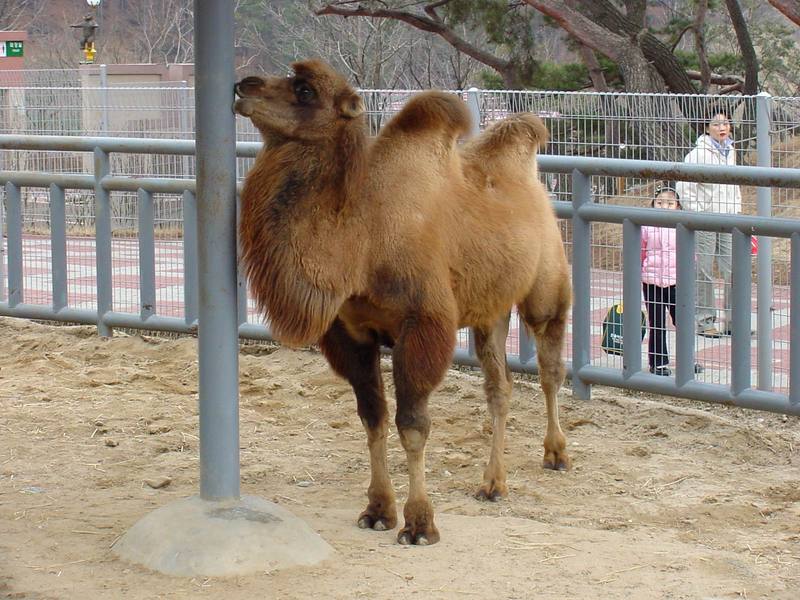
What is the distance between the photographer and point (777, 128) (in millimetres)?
10180

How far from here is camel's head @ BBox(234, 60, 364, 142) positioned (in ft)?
16.9

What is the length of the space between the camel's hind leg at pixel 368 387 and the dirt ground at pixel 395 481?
0.22 m

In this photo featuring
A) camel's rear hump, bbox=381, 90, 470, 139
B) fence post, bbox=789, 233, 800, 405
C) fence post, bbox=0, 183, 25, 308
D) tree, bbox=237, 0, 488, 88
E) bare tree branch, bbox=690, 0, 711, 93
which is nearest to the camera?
camel's rear hump, bbox=381, 90, 470, 139

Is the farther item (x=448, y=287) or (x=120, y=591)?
(x=448, y=287)

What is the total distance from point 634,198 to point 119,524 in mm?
4640

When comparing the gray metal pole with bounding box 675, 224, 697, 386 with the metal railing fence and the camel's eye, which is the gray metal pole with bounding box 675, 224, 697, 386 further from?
the camel's eye

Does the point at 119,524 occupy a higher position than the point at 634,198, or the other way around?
the point at 634,198

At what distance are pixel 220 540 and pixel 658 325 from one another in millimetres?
3985

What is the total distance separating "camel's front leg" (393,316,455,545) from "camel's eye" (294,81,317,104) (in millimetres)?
1021

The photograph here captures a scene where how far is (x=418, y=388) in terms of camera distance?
555cm

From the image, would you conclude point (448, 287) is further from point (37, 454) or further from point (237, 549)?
point (37, 454)

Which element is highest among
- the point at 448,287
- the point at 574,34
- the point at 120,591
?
the point at 574,34

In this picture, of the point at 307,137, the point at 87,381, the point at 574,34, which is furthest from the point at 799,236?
the point at 574,34

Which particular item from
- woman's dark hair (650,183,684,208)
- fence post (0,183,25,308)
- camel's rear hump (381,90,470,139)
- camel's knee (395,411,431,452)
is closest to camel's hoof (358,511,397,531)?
camel's knee (395,411,431,452)
